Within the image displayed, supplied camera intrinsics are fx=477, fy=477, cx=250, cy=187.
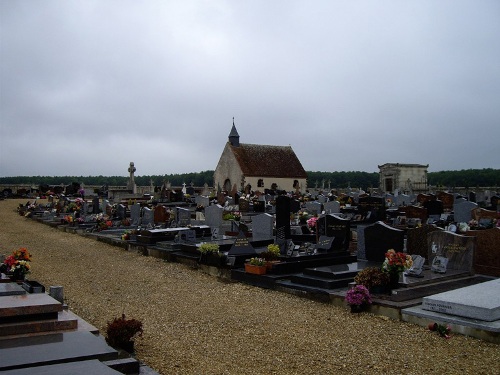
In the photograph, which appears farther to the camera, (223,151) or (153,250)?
(223,151)

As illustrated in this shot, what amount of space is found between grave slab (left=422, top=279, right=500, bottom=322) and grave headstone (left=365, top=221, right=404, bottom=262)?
276 cm

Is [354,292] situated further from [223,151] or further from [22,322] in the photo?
[223,151]

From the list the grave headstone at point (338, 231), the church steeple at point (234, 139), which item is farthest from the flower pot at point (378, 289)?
the church steeple at point (234, 139)

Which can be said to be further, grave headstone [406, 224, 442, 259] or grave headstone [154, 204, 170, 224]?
grave headstone [154, 204, 170, 224]

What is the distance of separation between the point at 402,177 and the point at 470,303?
39.3 meters

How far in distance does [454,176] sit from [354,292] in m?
61.9

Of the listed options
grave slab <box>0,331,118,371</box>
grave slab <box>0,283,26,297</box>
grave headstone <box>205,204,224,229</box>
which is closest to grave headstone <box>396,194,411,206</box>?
grave headstone <box>205,204,224,229</box>

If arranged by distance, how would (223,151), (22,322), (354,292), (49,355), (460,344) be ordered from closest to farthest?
(49,355), (22,322), (460,344), (354,292), (223,151)

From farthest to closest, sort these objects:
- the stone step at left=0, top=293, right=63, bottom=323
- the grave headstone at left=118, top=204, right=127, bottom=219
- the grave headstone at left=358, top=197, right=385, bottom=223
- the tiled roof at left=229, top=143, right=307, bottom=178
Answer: the tiled roof at left=229, top=143, right=307, bottom=178
the grave headstone at left=118, top=204, right=127, bottom=219
the grave headstone at left=358, top=197, right=385, bottom=223
the stone step at left=0, top=293, right=63, bottom=323

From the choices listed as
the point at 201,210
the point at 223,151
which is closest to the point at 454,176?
the point at 223,151

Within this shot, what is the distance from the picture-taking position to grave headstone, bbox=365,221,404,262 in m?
10.9

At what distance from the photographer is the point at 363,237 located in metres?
12.2

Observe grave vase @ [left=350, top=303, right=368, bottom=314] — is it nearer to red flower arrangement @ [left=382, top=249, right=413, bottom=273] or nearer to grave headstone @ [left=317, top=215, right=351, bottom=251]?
red flower arrangement @ [left=382, top=249, right=413, bottom=273]

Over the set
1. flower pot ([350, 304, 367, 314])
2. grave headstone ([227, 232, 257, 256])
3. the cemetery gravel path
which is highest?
grave headstone ([227, 232, 257, 256])
